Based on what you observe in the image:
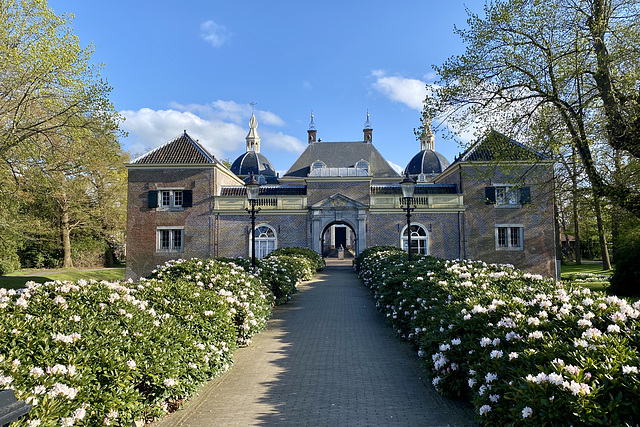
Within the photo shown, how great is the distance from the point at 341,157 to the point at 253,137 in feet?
48.3

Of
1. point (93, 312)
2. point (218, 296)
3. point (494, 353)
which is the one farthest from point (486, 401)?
point (218, 296)

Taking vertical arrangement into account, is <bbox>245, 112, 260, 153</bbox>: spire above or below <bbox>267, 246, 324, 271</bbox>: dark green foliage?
above

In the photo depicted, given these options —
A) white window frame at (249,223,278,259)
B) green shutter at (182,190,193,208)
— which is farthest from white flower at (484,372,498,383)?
green shutter at (182,190,193,208)

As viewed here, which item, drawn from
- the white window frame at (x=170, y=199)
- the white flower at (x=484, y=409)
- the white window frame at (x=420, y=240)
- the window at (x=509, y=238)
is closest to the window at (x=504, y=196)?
the window at (x=509, y=238)

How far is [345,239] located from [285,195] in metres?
22.4

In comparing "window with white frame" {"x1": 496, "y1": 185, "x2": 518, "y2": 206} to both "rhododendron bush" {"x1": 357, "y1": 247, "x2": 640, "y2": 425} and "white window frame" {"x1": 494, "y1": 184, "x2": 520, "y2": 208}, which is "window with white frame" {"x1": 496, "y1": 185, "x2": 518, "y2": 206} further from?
"rhododendron bush" {"x1": 357, "y1": 247, "x2": 640, "y2": 425}

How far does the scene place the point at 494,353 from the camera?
3998 mm

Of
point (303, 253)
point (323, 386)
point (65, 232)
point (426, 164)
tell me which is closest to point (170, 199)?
point (303, 253)

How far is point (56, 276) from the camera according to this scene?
26.9 metres

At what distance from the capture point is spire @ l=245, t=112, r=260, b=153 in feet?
184

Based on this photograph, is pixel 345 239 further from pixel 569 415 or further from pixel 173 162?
pixel 569 415

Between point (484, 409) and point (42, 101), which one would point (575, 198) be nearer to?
point (484, 409)

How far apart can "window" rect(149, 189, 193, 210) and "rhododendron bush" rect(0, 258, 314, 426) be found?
860 inches

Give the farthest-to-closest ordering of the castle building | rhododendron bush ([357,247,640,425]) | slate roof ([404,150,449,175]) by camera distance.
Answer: slate roof ([404,150,449,175])
the castle building
rhododendron bush ([357,247,640,425])
